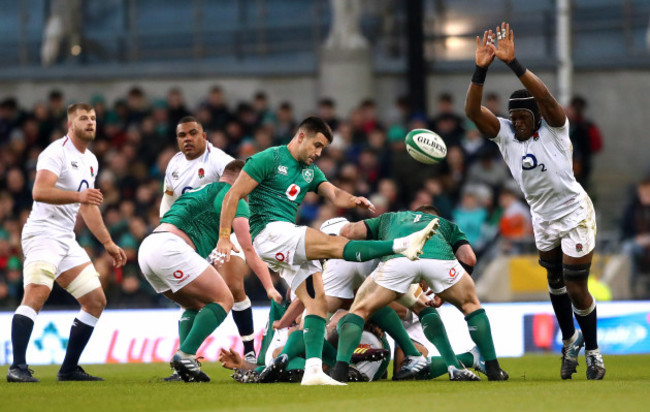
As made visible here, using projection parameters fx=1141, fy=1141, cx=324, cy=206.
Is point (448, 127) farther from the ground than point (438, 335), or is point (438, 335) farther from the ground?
point (448, 127)

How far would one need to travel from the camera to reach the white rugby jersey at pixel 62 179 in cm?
993

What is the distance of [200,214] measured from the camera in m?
9.77

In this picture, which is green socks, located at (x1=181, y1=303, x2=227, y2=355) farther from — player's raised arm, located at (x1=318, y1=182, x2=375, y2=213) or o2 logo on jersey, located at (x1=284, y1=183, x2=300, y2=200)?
player's raised arm, located at (x1=318, y1=182, x2=375, y2=213)

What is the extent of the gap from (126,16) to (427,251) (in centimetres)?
1505

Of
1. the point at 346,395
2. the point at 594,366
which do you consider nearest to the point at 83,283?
the point at 346,395

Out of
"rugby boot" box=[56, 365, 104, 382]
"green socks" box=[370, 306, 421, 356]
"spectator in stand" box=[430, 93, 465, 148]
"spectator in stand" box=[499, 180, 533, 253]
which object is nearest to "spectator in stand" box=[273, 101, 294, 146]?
"spectator in stand" box=[430, 93, 465, 148]

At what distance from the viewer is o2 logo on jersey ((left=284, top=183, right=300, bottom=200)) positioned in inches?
356

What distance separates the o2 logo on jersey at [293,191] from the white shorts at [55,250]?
230 centimetres

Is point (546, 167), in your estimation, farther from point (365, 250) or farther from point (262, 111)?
point (262, 111)

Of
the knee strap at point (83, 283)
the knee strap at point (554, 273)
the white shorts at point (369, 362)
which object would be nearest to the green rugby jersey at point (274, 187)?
the white shorts at point (369, 362)

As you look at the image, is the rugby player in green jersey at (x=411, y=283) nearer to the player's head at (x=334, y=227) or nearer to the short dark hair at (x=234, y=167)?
the player's head at (x=334, y=227)

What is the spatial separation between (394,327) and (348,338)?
92cm

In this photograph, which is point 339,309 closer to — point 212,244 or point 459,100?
point 212,244

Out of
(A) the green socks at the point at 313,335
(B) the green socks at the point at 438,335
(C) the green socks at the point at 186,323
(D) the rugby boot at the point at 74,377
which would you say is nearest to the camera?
(A) the green socks at the point at 313,335
